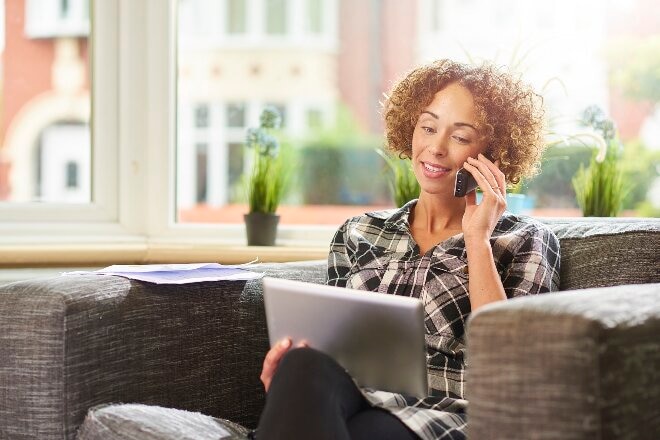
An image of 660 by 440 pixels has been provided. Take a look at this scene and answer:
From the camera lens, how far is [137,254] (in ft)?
8.86

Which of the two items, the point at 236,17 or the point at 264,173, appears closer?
the point at 264,173

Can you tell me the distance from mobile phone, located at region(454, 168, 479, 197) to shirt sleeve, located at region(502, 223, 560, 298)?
0.14 meters

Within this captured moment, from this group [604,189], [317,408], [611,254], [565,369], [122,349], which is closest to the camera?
[565,369]

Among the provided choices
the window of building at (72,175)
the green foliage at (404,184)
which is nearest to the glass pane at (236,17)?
the window of building at (72,175)

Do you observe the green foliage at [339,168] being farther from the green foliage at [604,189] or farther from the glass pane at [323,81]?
the green foliage at [604,189]

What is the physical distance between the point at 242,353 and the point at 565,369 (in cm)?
92

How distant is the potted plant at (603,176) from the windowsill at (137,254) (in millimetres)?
708

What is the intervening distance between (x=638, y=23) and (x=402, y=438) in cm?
169

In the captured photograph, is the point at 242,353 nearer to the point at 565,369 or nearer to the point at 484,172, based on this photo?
the point at 484,172

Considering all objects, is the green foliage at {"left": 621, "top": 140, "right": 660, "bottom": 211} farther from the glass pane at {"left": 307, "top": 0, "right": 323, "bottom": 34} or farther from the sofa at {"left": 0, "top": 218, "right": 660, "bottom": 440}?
the glass pane at {"left": 307, "top": 0, "right": 323, "bottom": 34}

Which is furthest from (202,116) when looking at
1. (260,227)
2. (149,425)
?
(149,425)

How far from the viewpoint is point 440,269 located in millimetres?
1841

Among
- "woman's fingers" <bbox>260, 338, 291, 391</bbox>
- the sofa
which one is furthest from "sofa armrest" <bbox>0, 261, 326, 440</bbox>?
"woman's fingers" <bbox>260, 338, 291, 391</bbox>

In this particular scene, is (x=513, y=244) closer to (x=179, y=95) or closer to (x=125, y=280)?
(x=125, y=280)
